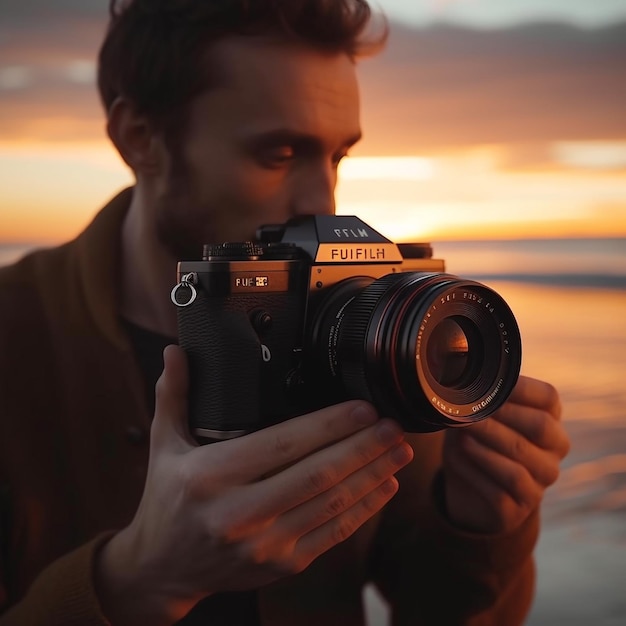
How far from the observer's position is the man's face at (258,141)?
2.69 feet

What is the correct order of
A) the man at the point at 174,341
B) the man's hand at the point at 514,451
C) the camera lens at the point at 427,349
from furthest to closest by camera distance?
the man at the point at 174,341 → the man's hand at the point at 514,451 → the camera lens at the point at 427,349

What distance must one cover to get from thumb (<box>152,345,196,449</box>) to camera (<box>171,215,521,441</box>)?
0.04 ft

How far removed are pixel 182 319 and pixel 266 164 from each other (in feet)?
0.91

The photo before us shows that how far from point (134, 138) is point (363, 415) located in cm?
51

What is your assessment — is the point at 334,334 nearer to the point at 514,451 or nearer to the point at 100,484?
the point at 514,451

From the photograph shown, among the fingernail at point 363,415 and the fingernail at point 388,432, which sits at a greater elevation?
the fingernail at point 363,415

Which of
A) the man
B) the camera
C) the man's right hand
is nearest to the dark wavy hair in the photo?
the man

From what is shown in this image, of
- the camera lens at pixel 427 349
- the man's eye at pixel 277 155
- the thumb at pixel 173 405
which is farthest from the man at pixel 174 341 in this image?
the thumb at pixel 173 405

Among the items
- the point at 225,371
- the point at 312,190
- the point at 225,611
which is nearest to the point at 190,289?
the point at 225,371

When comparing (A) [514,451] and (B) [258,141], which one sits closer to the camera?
(A) [514,451]

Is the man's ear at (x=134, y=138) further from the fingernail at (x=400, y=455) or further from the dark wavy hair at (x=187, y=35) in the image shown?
the fingernail at (x=400, y=455)

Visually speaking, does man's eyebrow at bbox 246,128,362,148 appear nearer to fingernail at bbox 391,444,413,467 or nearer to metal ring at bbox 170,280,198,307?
metal ring at bbox 170,280,198,307

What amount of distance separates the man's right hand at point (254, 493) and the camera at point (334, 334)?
1.1 inches

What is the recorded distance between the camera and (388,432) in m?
0.54
